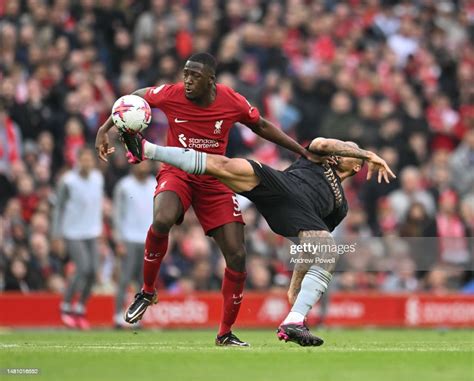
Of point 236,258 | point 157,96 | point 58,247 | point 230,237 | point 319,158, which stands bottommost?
point 58,247

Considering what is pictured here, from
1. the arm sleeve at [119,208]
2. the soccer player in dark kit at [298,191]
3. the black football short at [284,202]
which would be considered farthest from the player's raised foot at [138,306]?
the arm sleeve at [119,208]

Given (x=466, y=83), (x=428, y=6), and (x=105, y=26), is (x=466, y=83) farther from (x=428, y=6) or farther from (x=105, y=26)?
(x=105, y=26)

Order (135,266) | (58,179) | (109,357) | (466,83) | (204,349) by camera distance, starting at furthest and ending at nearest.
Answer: (466,83)
(58,179)
(135,266)
(204,349)
(109,357)

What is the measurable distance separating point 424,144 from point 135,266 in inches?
306

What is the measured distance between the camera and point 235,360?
10875 mm

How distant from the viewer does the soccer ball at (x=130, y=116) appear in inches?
486

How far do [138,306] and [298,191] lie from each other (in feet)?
6.82

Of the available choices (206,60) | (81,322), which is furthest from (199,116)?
(81,322)

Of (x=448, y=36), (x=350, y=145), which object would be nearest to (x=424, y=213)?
(x=448, y=36)

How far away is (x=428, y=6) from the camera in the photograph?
27.4 m

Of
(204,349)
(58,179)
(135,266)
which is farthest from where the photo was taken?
(58,179)

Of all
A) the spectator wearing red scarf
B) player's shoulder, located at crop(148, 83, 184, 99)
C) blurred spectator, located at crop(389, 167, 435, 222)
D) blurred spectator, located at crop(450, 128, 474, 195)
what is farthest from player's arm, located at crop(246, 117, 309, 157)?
blurred spectator, located at crop(450, 128, 474, 195)

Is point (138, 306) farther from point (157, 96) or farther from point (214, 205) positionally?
point (157, 96)

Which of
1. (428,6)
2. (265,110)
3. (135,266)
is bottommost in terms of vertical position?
(135,266)
